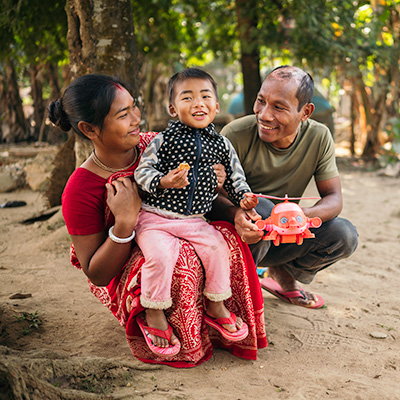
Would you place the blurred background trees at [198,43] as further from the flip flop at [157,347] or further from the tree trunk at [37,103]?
the flip flop at [157,347]

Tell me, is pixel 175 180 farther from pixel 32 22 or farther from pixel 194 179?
pixel 32 22

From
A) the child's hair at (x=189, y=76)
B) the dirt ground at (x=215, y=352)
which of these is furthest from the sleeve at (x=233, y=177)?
the dirt ground at (x=215, y=352)

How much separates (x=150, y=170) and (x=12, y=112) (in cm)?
1021

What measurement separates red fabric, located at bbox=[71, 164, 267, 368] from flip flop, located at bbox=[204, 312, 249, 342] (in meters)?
0.05

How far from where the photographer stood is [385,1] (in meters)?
8.62

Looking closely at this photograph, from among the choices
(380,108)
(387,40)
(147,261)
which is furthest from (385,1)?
(147,261)

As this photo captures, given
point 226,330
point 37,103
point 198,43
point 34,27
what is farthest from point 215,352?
point 37,103

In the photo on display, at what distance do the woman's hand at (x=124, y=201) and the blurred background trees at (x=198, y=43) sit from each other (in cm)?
181

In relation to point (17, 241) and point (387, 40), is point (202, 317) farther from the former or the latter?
point (387, 40)

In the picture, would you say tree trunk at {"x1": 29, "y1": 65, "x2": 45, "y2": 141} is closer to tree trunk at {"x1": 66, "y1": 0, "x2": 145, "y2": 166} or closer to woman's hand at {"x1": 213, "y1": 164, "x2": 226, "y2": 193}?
tree trunk at {"x1": 66, "y1": 0, "x2": 145, "y2": 166}

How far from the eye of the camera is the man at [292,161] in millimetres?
2520

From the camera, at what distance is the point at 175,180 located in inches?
77.9

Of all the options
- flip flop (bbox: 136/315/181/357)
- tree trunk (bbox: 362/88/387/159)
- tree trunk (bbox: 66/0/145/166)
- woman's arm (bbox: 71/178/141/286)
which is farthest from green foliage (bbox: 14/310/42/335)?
tree trunk (bbox: 362/88/387/159)

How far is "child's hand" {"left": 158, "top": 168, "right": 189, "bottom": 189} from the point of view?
1.97m
